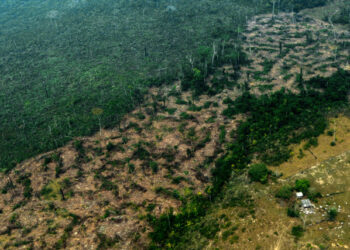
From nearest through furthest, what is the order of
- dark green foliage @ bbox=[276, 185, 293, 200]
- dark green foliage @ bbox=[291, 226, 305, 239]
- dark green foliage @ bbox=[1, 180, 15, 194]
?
dark green foliage @ bbox=[291, 226, 305, 239]
dark green foliage @ bbox=[276, 185, 293, 200]
dark green foliage @ bbox=[1, 180, 15, 194]

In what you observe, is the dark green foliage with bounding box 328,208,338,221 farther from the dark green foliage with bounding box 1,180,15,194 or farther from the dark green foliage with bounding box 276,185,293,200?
the dark green foliage with bounding box 1,180,15,194

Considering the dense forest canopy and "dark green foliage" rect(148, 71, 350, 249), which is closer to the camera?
"dark green foliage" rect(148, 71, 350, 249)

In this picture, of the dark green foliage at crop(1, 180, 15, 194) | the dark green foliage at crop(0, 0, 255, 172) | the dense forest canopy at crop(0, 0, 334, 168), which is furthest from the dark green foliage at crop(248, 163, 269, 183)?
the dark green foliage at crop(1, 180, 15, 194)

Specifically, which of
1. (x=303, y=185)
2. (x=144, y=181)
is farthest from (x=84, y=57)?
(x=303, y=185)

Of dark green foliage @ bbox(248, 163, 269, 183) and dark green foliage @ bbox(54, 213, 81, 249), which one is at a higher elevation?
dark green foliage @ bbox(248, 163, 269, 183)

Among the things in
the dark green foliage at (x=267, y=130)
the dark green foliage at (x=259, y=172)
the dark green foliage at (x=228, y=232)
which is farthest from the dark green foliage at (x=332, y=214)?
the dark green foliage at (x=228, y=232)

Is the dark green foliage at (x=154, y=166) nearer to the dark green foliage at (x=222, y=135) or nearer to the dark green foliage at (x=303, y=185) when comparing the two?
the dark green foliage at (x=222, y=135)
